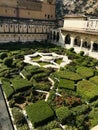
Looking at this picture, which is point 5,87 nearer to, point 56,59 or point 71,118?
point 71,118

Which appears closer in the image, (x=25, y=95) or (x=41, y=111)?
(x=41, y=111)

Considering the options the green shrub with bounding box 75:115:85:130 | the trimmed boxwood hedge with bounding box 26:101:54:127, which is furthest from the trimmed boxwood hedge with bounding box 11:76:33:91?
the green shrub with bounding box 75:115:85:130

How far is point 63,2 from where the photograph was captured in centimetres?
7488

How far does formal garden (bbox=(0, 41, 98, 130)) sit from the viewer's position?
13828mm

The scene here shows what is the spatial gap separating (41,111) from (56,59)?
58.3ft

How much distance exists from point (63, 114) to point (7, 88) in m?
6.87

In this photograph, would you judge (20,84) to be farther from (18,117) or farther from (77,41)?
(77,41)

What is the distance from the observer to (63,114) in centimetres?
1423

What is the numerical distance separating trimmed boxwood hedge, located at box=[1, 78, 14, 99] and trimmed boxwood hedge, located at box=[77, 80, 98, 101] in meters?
6.36

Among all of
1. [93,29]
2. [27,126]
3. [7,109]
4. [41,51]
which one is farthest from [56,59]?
[27,126]

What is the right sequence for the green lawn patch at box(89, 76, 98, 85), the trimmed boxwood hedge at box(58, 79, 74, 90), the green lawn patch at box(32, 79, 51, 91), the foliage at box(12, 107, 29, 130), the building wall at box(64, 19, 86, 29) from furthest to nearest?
1. the building wall at box(64, 19, 86, 29)
2. the green lawn patch at box(89, 76, 98, 85)
3. the trimmed boxwood hedge at box(58, 79, 74, 90)
4. the green lawn patch at box(32, 79, 51, 91)
5. the foliage at box(12, 107, 29, 130)

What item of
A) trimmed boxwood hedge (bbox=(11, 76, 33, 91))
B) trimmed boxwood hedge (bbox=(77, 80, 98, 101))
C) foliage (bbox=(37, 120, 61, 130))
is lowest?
foliage (bbox=(37, 120, 61, 130))

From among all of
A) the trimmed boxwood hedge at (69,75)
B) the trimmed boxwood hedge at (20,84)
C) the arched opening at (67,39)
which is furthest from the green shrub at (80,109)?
the arched opening at (67,39)

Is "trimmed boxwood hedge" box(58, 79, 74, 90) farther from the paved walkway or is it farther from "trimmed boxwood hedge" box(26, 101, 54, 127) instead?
the paved walkway
